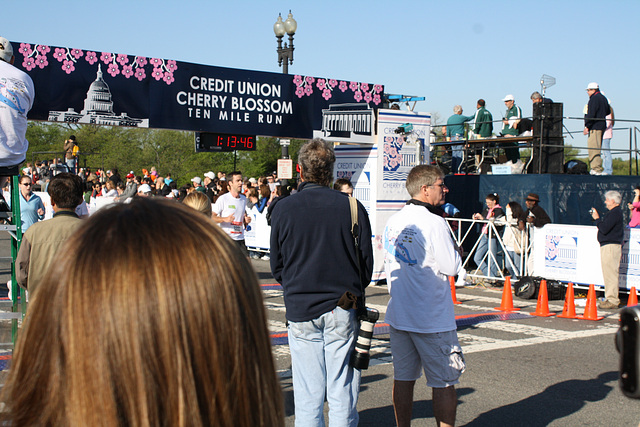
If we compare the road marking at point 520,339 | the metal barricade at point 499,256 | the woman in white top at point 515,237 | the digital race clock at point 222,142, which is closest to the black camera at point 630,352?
the road marking at point 520,339

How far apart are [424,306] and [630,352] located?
118 inches

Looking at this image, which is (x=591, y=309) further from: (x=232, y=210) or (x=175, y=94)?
(x=175, y=94)

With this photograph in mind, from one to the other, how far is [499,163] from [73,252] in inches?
698

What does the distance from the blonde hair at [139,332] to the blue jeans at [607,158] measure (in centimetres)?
1721

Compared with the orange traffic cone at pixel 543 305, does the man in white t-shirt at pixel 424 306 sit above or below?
above

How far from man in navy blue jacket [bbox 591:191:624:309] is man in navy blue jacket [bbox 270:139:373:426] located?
8460 millimetres

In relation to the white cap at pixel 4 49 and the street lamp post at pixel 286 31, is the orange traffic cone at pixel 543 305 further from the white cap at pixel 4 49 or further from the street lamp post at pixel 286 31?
the street lamp post at pixel 286 31

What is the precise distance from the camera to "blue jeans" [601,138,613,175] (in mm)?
16641

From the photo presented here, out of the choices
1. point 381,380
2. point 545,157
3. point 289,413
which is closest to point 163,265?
point 289,413

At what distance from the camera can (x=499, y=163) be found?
1789 centimetres

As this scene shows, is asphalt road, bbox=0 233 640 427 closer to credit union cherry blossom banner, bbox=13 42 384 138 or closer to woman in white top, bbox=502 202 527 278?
woman in white top, bbox=502 202 527 278

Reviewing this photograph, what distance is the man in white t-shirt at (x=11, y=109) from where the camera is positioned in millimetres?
4000

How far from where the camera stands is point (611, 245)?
37.1 ft

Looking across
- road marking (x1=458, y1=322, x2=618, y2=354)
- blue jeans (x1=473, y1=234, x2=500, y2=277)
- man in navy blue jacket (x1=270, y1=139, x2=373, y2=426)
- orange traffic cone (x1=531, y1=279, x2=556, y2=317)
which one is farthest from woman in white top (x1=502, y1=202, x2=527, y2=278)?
man in navy blue jacket (x1=270, y1=139, x2=373, y2=426)
